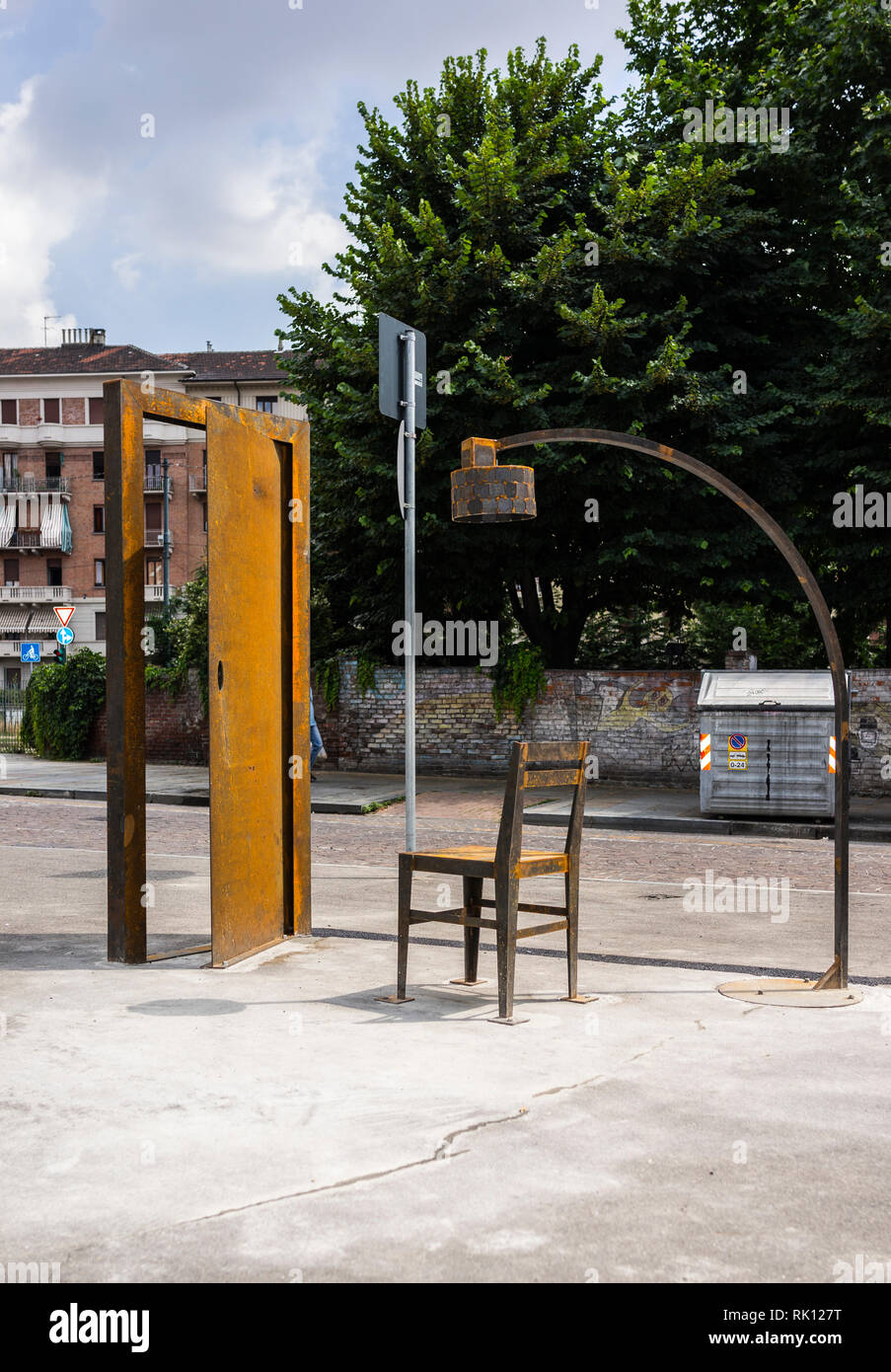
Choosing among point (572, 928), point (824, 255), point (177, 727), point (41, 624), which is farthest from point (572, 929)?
point (41, 624)

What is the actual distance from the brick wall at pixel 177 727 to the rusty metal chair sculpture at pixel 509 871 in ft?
61.9

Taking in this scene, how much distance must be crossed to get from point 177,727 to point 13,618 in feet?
147

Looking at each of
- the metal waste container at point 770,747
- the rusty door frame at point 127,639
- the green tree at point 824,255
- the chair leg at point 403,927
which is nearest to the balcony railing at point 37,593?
the green tree at point 824,255

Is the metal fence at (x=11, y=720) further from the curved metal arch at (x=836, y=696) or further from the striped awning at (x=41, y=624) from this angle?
the striped awning at (x=41, y=624)

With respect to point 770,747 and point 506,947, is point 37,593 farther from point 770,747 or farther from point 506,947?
point 506,947

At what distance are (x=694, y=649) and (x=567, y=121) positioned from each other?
10836mm

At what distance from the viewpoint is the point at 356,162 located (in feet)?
74.9

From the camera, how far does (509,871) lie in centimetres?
608

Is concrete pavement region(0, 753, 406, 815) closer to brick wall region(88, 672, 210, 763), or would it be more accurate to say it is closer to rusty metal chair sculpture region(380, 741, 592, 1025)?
brick wall region(88, 672, 210, 763)

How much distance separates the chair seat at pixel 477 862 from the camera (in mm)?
6199

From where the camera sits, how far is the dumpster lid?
16.5 m
